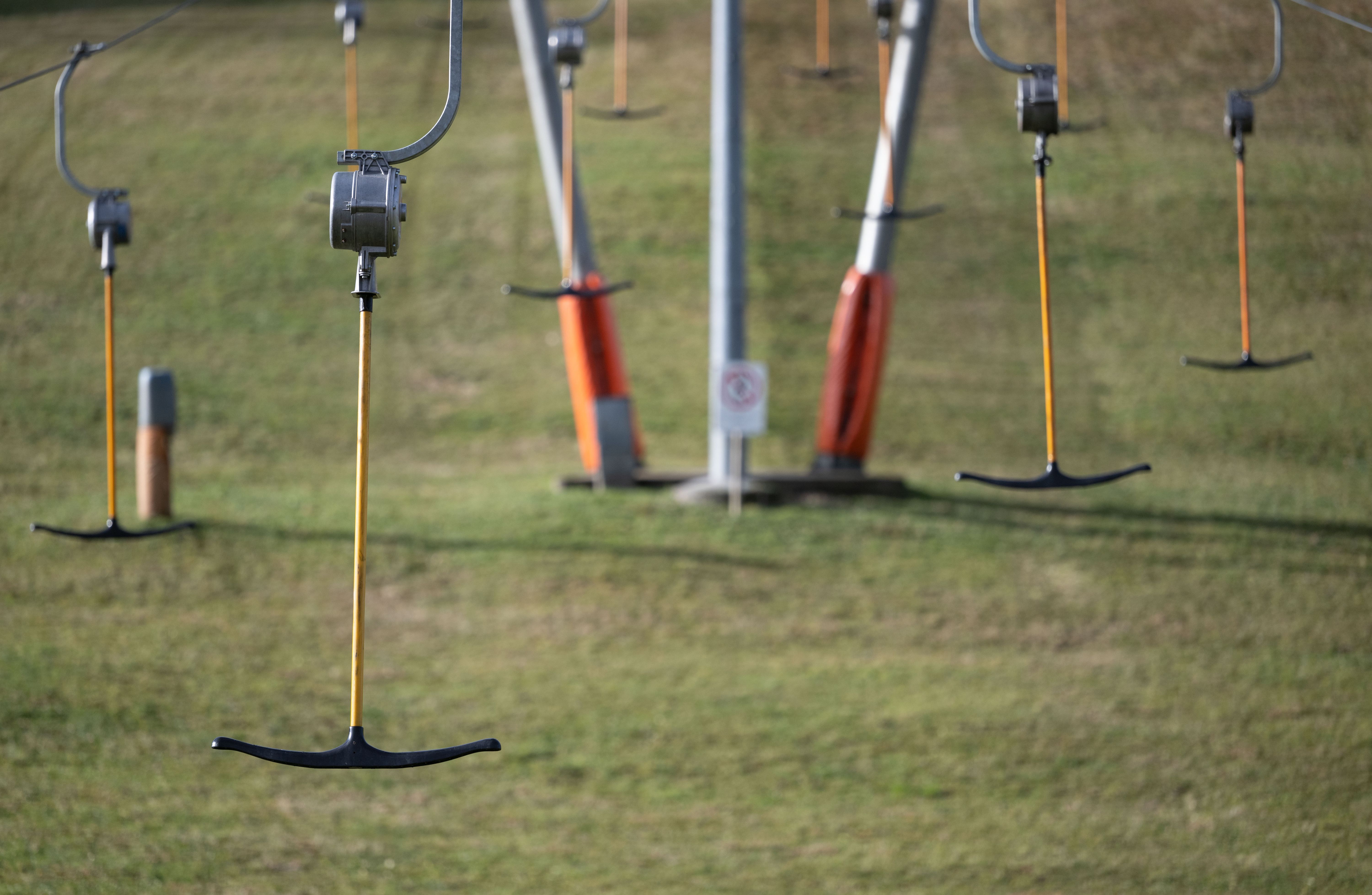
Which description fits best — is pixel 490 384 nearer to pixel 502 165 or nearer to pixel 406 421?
pixel 406 421

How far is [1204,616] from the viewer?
29.7 feet

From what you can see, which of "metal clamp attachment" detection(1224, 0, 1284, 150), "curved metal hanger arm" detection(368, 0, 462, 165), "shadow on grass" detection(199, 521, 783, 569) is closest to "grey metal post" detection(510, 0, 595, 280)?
"shadow on grass" detection(199, 521, 783, 569)

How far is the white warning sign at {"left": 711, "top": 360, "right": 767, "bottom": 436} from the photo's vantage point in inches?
420

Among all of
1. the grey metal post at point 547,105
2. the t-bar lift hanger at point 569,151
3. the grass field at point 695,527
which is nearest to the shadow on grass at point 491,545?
the grass field at point 695,527

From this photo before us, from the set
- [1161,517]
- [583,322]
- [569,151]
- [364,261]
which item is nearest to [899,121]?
[569,151]

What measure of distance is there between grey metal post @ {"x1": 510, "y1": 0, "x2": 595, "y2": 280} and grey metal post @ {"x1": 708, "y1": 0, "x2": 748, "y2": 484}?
112 cm

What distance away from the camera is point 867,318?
1173 centimetres

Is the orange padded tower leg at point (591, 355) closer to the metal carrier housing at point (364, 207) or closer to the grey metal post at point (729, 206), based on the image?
the grey metal post at point (729, 206)

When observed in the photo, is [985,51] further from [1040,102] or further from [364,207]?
[364,207]

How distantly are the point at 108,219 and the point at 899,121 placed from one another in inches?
268

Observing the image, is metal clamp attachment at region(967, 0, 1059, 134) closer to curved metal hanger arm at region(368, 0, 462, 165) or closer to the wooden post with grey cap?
curved metal hanger arm at region(368, 0, 462, 165)

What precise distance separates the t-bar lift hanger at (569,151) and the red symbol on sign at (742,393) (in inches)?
41.7

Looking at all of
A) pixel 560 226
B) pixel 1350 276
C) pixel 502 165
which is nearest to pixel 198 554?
pixel 560 226

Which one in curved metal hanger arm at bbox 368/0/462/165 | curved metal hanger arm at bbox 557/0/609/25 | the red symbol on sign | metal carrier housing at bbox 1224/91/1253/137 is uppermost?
curved metal hanger arm at bbox 557/0/609/25
